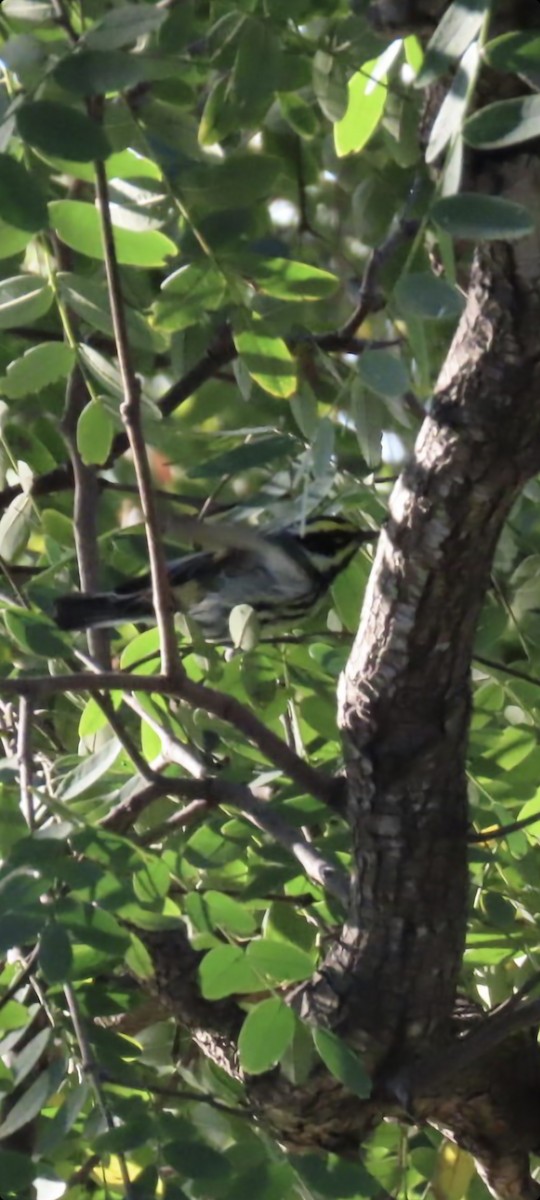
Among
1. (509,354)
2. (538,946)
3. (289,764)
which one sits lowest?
(538,946)

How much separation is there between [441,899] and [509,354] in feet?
2.21

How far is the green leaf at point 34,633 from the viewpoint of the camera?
1487 millimetres

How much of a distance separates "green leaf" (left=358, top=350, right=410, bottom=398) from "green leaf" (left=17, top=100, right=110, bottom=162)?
33cm

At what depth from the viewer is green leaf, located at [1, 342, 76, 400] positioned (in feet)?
4.89

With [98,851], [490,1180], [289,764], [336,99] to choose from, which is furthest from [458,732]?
[490,1180]

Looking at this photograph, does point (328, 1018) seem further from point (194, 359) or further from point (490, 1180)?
point (194, 359)

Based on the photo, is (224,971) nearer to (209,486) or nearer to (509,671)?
(509,671)

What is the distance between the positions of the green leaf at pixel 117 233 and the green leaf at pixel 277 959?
67cm

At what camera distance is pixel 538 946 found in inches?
71.5

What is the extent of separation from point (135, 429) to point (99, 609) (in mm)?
682

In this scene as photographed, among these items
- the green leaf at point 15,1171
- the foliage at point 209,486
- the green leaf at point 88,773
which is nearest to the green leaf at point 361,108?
the foliage at point 209,486

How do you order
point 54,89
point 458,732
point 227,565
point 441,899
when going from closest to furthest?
1. point 54,89
2. point 458,732
3. point 441,899
4. point 227,565

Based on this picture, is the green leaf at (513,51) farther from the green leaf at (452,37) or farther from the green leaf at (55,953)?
the green leaf at (55,953)

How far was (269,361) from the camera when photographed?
1.43 metres
